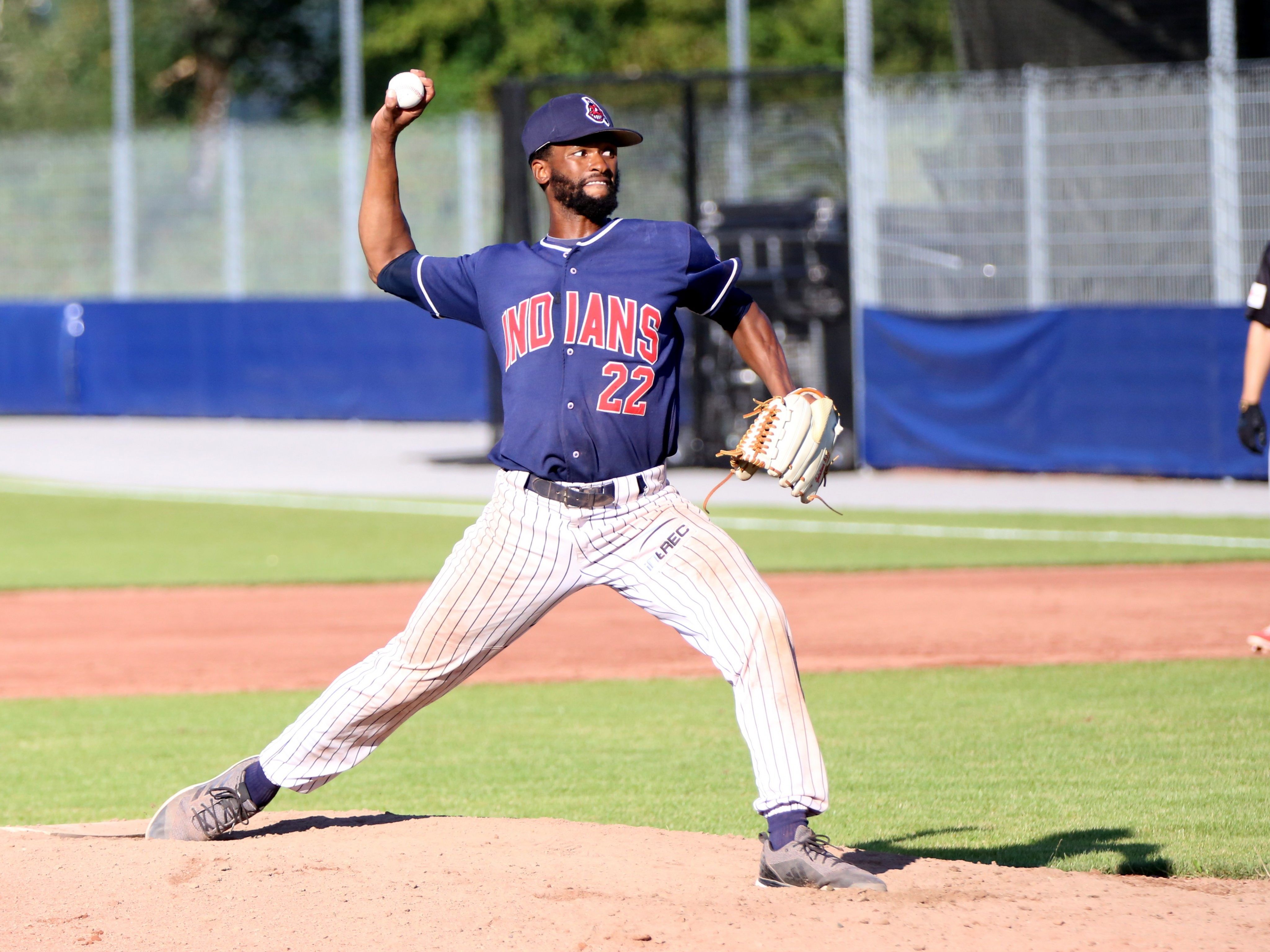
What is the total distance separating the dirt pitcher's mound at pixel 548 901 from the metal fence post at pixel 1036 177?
1268 centimetres

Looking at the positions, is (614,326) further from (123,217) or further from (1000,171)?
(123,217)

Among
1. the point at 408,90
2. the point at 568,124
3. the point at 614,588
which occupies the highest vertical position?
the point at 408,90

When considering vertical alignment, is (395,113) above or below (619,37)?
below

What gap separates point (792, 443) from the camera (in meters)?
4.42

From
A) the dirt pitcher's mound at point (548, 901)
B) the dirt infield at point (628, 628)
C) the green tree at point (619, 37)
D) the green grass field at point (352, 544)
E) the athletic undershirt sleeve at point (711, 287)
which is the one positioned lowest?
the dirt infield at point (628, 628)

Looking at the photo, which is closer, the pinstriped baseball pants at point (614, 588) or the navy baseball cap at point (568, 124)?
the pinstriped baseball pants at point (614, 588)

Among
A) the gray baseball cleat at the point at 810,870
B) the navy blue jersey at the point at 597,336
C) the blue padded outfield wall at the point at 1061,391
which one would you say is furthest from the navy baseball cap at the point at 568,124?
the blue padded outfield wall at the point at 1061,391

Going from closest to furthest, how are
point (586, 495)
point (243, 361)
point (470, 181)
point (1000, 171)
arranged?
point (586, 495), point (1000, 171), point (470, 181), point (243, 361)

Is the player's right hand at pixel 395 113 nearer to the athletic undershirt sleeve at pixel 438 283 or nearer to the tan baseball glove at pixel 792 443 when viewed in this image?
the athletic undershirt sleeve at pixel 438 283

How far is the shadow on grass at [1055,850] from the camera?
499 centimetres

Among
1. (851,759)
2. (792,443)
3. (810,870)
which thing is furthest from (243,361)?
(810,870)

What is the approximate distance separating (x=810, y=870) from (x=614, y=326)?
1.42m

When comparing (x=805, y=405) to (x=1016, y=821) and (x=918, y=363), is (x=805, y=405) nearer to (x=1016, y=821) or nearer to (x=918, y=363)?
(x=1016, y=821)

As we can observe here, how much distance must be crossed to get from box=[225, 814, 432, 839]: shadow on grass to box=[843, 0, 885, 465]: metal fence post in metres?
12.6
